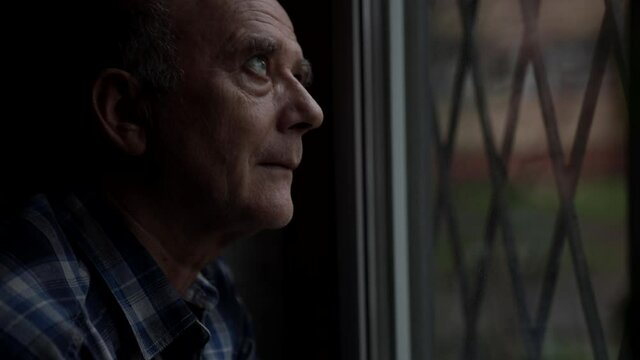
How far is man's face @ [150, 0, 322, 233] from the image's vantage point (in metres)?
1.12

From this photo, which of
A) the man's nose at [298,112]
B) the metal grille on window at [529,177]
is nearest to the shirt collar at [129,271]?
the man's nose at [298,112]

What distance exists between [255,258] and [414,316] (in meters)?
0.36

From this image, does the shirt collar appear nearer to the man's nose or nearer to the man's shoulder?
the man's shoulder

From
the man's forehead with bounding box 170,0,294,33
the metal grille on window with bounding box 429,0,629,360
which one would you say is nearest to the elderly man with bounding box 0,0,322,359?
the man's forehead with bounding box 170,0,294,33

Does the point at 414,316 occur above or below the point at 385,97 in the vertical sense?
below

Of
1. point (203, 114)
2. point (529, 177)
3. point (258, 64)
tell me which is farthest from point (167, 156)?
point (529, 177)

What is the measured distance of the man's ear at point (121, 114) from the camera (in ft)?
3.71

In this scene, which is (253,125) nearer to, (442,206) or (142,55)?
(142,55)

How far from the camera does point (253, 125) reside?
3.71 ft

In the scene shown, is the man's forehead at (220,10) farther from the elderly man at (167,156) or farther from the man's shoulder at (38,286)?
the man's shoulder at (38,286)

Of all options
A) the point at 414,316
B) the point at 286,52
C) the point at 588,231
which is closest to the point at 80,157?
the point at 286,52

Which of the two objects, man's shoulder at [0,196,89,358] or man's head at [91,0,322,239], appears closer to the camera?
man's shoulder at [0,196,89,358]

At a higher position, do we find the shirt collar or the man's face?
the man's face

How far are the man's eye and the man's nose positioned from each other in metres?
0.05
